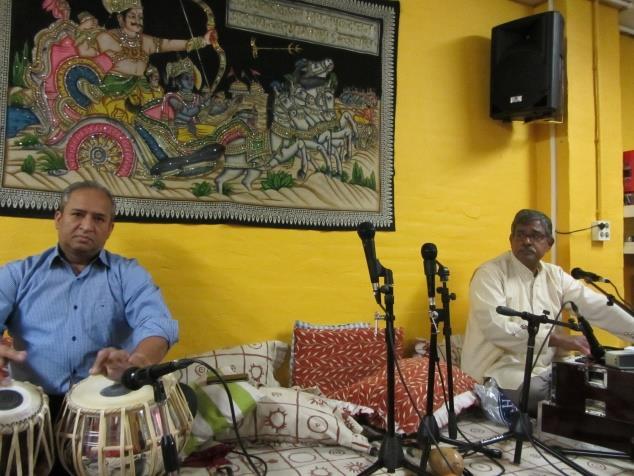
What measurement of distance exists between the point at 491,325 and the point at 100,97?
6.77ft

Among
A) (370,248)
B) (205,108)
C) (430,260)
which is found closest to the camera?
(370,248)

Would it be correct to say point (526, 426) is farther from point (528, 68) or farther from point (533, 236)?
point (528, 68)

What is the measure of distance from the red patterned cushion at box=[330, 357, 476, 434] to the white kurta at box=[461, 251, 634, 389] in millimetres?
159

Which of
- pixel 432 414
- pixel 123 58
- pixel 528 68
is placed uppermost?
pixel 528 68

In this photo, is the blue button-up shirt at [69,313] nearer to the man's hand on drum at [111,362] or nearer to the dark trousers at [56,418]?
the dark trousers at [56,418]

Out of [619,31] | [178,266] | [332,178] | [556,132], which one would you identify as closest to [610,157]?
[556,132]

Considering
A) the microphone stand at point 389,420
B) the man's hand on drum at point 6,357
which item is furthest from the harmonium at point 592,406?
the man's hand on drum at point 6,357

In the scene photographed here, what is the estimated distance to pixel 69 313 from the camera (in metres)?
1.90

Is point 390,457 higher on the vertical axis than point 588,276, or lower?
lower

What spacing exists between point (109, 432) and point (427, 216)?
2.17 meters

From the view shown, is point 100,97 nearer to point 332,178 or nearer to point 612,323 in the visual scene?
point 332,178

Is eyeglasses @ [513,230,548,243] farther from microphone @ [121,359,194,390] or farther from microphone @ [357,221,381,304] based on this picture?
microphone @ [121,359,194,390]

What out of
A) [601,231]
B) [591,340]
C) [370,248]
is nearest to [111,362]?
[370,248]

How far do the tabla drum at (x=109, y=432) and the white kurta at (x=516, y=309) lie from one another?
5.43 feet
